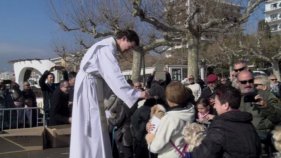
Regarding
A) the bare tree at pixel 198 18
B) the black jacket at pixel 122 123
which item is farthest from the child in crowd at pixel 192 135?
the bare tree at pixel 198 18

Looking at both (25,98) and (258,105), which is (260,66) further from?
(258,105)

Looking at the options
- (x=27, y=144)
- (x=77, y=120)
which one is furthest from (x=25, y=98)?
(x=77, y=120)

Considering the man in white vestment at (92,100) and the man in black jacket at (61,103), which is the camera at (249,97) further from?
the man in black jacket at (61,103)

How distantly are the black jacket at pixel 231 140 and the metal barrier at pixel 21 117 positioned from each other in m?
8.29

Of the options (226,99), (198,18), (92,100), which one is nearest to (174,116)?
(226,99)

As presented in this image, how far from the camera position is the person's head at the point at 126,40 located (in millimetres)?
5016

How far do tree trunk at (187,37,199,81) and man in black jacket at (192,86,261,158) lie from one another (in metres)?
17.6

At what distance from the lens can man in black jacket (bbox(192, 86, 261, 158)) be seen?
409 cm

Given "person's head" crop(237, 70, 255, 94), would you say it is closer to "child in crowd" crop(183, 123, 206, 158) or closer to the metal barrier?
"child in crowd" crop(183, 123, 206, 158)

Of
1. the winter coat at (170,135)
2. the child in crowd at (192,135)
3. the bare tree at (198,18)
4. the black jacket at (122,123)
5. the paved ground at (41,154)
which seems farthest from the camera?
the bare tree at (198,18)

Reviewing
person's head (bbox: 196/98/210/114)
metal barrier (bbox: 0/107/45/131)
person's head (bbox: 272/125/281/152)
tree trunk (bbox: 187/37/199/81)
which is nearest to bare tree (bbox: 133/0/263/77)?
tree trunk (bbox: 187/37/199/81)

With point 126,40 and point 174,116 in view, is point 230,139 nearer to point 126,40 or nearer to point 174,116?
point 174,116

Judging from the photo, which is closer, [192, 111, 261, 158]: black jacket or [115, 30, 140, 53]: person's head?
[192, 111, 261, 158]: black jacket

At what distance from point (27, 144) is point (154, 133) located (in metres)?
7.11
